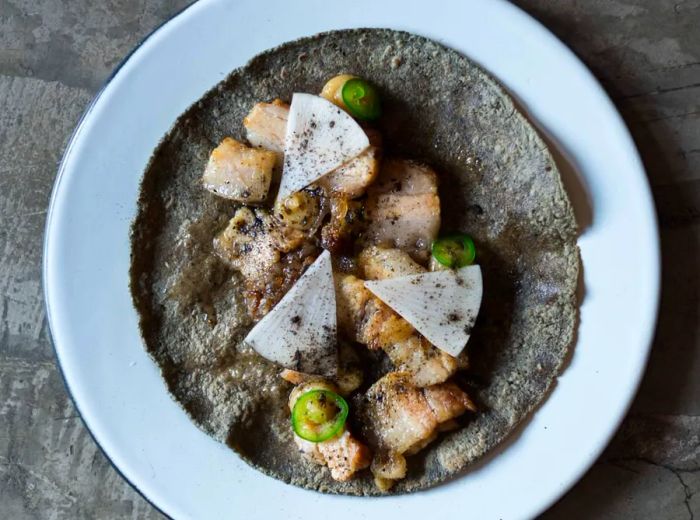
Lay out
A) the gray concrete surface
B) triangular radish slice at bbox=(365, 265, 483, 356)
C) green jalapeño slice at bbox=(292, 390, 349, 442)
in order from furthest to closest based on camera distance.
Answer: the gray concrete surface → green jalapeño slice at bbox=(292, 390, 349, 442) → triangular radish slice at bbox=(365, 265, 483, 356)

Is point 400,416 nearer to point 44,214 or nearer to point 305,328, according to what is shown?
point 305,328

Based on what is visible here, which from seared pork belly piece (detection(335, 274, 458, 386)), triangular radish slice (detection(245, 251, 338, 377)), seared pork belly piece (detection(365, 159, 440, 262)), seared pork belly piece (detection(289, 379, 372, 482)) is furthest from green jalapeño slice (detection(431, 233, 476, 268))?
seared pork belly piece (detection(289, 379, 372, 482))

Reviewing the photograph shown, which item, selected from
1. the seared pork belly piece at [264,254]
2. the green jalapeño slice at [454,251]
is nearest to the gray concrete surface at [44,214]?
the green jalapeño slice at [454,251]

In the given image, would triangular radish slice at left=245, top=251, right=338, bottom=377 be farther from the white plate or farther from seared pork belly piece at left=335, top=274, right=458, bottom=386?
the white plate

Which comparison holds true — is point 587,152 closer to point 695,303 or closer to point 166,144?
point 695,303

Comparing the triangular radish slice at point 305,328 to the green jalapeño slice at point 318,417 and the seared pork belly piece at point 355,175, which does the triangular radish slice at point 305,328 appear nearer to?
the green jalapeño slice at point 318,417

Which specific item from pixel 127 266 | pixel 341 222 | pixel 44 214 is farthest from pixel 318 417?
pixel 44 214
